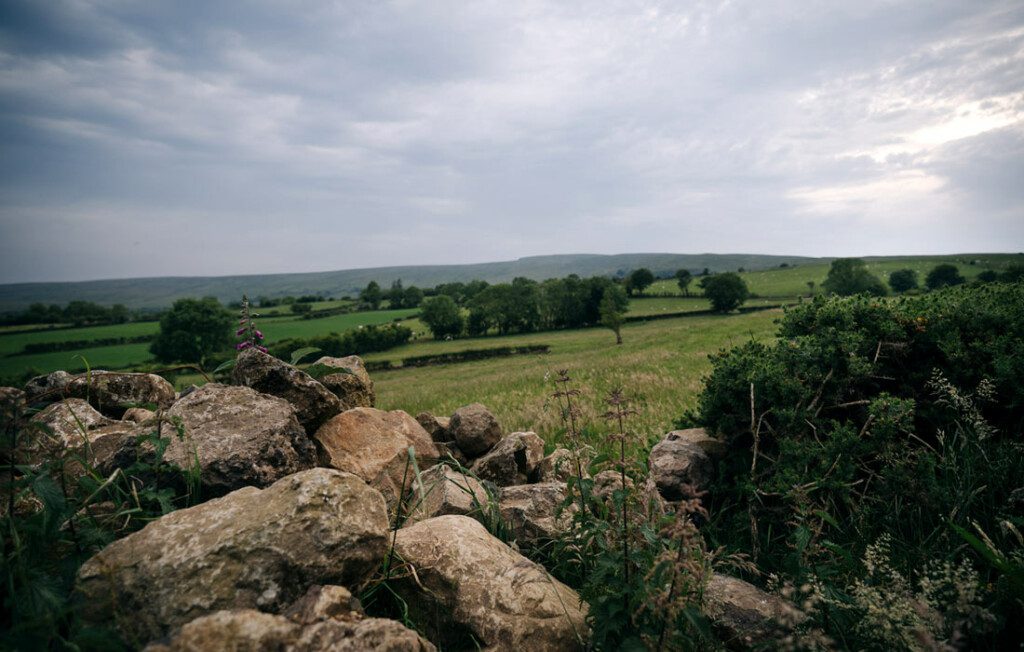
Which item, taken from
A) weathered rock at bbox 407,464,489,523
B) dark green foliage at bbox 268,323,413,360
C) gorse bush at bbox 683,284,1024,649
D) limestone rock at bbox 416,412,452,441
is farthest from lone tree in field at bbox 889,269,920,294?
weathered rock at bbox 407,464,489,523

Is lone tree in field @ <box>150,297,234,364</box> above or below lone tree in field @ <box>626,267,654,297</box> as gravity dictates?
below

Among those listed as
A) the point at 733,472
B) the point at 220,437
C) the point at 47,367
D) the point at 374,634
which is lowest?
the point at 47,367

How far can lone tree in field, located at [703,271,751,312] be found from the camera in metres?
86.4

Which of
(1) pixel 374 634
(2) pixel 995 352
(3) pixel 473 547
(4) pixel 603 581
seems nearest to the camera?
(1) pixel 374 634

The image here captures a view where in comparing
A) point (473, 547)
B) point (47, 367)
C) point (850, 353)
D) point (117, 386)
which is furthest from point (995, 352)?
point (47, 367)

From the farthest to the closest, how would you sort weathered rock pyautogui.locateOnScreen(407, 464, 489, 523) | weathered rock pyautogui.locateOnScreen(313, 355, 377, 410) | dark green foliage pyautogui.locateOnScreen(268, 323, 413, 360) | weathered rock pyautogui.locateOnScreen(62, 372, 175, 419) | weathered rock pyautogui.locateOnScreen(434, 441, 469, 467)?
dark green foliage pyautogui.locateOnScreen(268, 323, 413, 360)
weathered rock pyautogui.locateOnScreen(434, 441, 469, 467)
weathered rock pyautogui.locateOnScreen(313, 355, 377, 410)
weathered rock pyautogui.locateOnScreen(62, 372, 175, 419)
weathered rock pyautogui.locateOnScreen(407, 464, 489, 523)

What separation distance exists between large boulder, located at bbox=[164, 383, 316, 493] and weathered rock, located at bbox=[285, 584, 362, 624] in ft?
5.29

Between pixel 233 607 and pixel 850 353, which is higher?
pixel 850 353

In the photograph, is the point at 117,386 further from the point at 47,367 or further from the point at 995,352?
the point at 47,367

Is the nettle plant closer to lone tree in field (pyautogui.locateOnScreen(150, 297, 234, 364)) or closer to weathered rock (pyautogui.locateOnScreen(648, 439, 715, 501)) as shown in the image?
weathered rock (pyautogui.locateOnScreen(648, 439, 715, 501))

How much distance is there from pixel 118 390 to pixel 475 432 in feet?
14.5

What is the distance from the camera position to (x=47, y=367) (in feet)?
167

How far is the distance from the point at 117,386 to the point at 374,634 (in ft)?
17.0

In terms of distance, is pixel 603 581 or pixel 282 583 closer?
pixel 282 583
